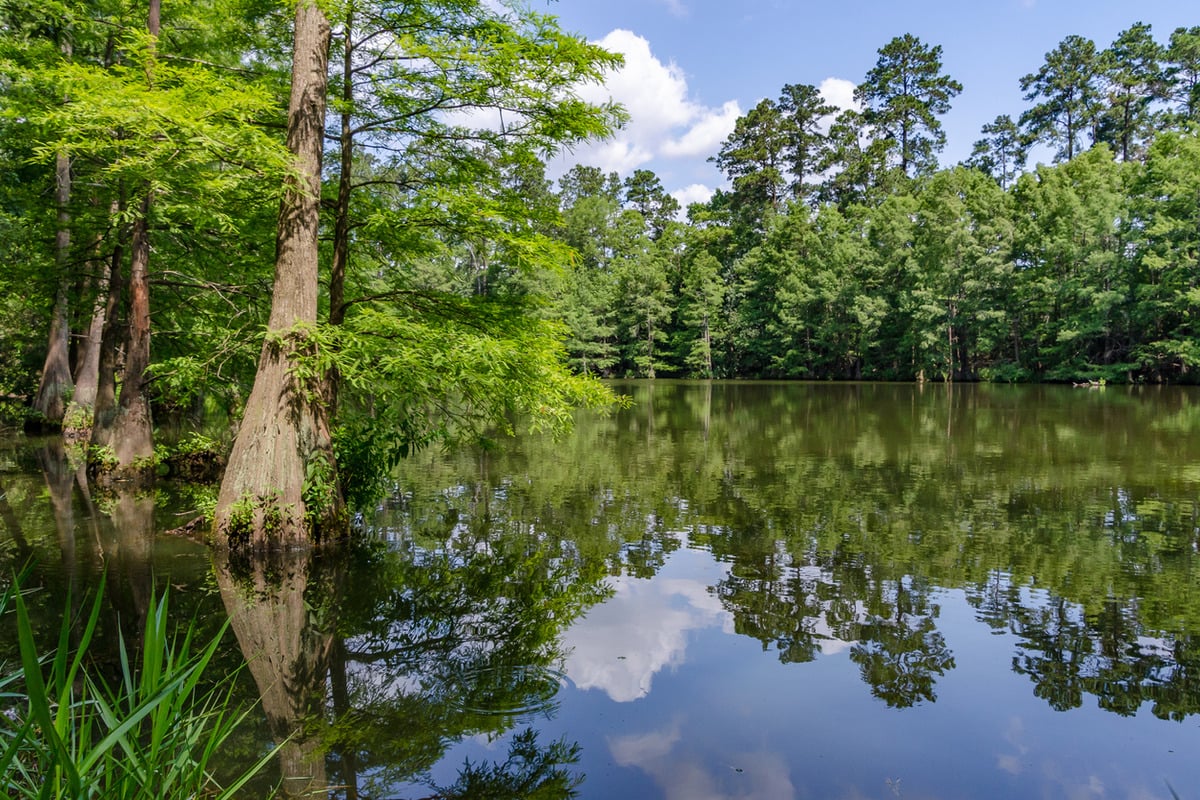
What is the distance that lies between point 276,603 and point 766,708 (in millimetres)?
4452

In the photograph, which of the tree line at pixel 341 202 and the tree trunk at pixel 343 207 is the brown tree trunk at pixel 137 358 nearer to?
the tree line at pixel 341 202

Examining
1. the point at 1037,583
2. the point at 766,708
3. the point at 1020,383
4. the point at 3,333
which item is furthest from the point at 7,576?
the point at 1020,383

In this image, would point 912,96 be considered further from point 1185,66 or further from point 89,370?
point 89,370

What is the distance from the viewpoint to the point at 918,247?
51.1 m

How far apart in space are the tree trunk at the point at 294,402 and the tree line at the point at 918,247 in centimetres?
4296

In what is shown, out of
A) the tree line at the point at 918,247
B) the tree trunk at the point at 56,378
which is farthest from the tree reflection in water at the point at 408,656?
the tree line at the point at 918,247

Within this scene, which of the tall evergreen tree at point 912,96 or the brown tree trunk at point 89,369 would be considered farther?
the tall evergreen tree at point 912,96

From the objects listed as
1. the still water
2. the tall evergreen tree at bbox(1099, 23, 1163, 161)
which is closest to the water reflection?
the still water

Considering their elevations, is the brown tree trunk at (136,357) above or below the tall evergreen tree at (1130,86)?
below

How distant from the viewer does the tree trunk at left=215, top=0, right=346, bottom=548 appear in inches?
318

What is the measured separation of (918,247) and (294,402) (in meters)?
51.2

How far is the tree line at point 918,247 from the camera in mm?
41438

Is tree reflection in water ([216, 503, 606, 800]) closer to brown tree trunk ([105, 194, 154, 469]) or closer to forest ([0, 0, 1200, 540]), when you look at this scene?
forest ([0, 0, 1200, 540])

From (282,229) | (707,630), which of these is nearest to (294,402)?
(282,229)
